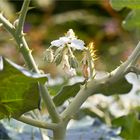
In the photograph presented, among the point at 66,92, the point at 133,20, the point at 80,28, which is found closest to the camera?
the point at 66,92

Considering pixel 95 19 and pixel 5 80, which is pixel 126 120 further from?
pixel 95 19

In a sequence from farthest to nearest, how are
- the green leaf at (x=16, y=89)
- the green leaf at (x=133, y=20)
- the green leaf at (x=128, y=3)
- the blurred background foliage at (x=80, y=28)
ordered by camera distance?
the blurred background foliage at (x=80, y=28), the green leaf at (x=133, y=20), the green leaf at (x=128, y=3), the green leaf at (x=16, y=89)

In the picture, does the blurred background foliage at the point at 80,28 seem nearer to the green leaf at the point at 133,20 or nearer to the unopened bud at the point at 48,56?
the green leaf at the point at 133,20

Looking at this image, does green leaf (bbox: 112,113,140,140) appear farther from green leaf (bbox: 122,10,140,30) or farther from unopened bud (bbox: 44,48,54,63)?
unopened bud (bbox: 44,48,54,63)

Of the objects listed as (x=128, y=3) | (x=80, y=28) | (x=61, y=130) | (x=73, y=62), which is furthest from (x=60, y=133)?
(x=80, y=28)

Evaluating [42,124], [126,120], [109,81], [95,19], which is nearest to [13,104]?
[42,124]

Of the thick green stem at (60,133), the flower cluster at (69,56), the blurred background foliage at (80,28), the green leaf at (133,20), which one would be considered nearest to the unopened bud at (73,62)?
the flower cluster at (69,56)

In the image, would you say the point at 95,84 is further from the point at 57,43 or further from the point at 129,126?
the point at 129,126
